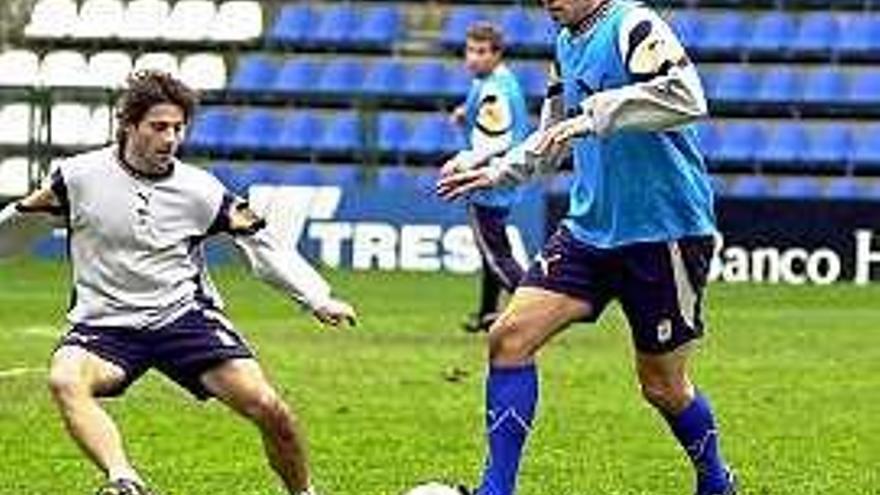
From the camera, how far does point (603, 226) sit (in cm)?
1055

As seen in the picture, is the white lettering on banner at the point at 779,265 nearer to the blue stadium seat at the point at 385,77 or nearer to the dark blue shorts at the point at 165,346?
the blue stadium seat at the point at 385,77

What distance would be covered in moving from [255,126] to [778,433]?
24.0 meters

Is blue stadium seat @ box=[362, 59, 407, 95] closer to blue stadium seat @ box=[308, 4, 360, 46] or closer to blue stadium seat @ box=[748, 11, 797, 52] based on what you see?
blue stadium seat @ box=[308, 4, 360, 46]

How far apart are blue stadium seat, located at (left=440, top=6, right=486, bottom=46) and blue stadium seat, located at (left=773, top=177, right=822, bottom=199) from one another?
5.45 metres

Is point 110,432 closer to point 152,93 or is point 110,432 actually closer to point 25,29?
point 152,93

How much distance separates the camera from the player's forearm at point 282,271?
10.0m

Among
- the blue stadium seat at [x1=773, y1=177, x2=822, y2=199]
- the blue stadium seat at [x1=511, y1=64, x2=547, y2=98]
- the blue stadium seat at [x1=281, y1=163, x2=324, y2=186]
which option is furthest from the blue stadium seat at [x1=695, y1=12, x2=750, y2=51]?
the blue stadium seat at [x1=281, y1=163, x2=324, y2=186]

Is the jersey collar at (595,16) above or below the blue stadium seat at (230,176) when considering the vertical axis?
above

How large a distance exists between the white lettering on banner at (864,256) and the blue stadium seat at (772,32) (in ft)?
22.3

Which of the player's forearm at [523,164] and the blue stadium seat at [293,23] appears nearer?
the player's forearm at [523,164]

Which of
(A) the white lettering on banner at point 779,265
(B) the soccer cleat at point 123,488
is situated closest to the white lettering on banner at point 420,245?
(A) the white lettering on banner at point 779,265

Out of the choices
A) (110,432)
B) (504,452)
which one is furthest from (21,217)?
(504,452)

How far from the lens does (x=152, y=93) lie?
972 cm

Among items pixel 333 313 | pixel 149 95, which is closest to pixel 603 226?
pixel 333 313
